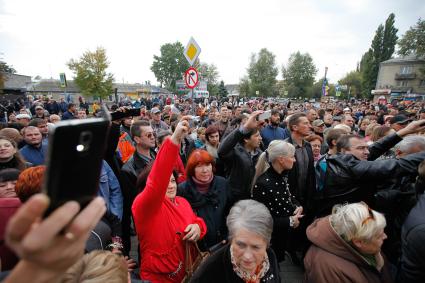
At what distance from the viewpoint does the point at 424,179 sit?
229 centimetres

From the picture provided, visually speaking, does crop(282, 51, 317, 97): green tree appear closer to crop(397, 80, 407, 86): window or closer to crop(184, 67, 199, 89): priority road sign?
crop(397, 80, 407, 86): window

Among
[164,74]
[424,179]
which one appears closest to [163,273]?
[424,179]

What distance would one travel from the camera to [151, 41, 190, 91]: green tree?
263ft

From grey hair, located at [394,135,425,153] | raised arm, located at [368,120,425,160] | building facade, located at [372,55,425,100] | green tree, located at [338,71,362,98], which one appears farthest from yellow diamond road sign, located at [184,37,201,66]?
green tree, located at [338,71,362,98]

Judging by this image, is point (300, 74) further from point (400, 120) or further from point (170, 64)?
point (400, 120)

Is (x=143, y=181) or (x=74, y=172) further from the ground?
(x=74, y=172)

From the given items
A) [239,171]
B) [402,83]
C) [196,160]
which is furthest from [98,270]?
[402,83]

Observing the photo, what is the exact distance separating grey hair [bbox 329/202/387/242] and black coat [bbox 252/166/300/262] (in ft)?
3.71

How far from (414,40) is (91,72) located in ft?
158

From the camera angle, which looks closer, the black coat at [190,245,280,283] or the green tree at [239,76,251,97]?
the black coat at [190,245,280,283]

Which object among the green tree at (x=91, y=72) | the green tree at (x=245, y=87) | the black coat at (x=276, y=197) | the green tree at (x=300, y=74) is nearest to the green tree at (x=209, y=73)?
the green tree at (x=245, y=87)

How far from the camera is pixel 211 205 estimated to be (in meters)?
2.88

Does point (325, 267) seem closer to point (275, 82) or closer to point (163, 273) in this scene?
point (163, 273)

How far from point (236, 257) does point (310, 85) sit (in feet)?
247
